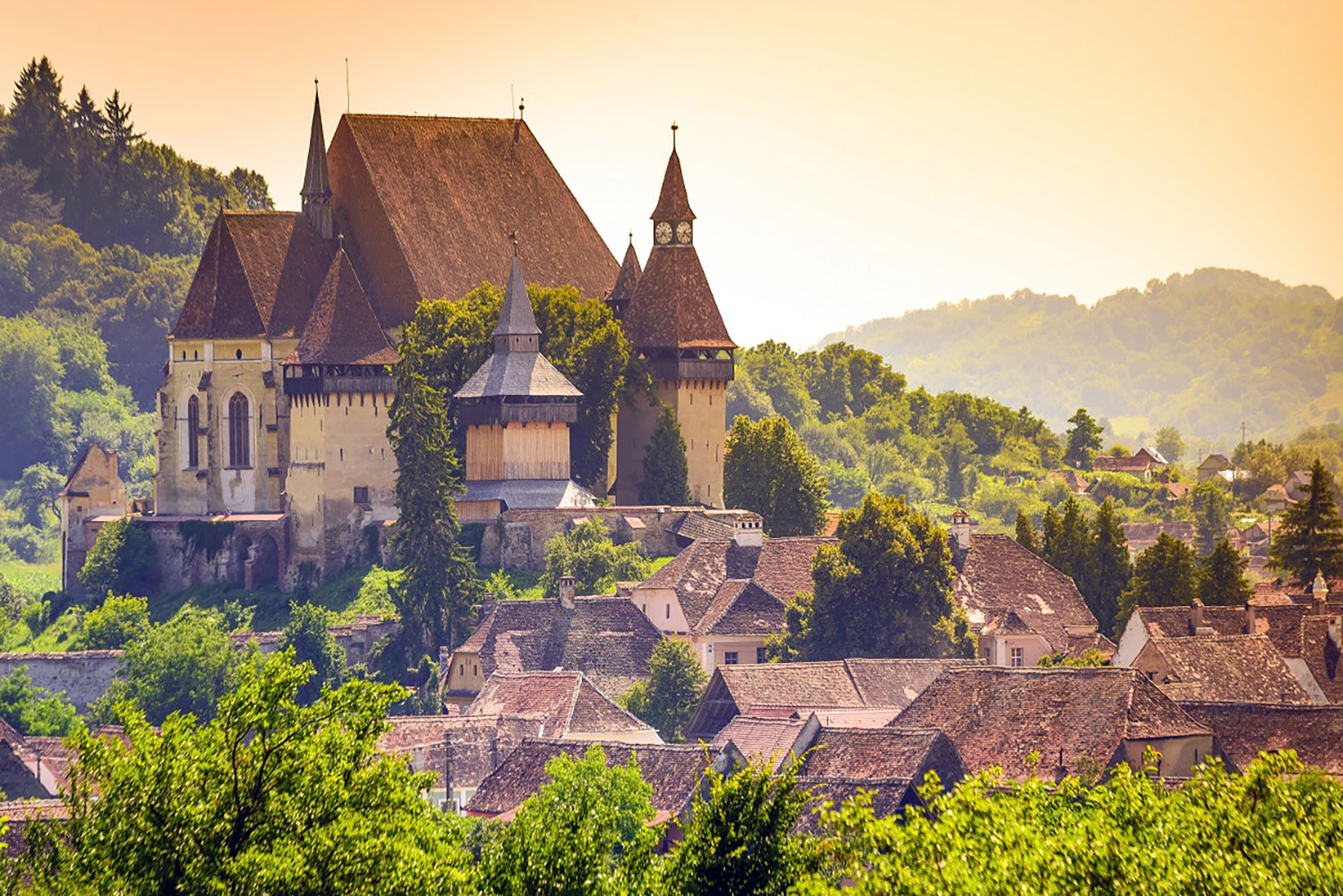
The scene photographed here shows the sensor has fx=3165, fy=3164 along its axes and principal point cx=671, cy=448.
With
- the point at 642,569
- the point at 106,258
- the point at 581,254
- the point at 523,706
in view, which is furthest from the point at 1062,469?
the point at 523,706

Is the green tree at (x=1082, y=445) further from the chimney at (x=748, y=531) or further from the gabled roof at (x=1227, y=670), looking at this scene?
the gabled roof at (x=1227, y=670)

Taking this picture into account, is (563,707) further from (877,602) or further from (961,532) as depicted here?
(961,532)

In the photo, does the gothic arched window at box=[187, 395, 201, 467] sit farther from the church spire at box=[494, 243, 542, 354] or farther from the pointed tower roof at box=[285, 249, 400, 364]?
the church spire at box=[494, 243, 542, 354]

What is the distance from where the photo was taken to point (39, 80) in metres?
154

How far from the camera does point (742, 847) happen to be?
3897 centimetres

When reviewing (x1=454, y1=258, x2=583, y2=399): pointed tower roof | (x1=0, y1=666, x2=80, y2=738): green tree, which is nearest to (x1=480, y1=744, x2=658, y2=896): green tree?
(x1=0, y1=666, x2=80, y2=738): green tree

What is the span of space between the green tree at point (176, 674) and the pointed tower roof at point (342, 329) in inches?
341

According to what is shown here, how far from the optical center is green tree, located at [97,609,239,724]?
7644 cm

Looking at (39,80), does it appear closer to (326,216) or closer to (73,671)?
(326,216)

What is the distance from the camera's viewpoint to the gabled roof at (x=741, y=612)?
7731 centimetres

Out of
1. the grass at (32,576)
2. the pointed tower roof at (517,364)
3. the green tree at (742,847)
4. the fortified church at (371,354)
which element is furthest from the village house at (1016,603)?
the green tree at (742,847)

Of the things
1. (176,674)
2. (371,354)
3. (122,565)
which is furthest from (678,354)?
(176,674)

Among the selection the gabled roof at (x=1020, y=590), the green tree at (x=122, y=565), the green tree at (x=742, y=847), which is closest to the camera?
the green tree at (x=742, y=847)

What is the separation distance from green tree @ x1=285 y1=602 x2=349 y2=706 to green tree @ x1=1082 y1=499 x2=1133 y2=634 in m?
20.2
